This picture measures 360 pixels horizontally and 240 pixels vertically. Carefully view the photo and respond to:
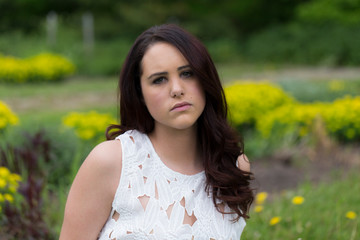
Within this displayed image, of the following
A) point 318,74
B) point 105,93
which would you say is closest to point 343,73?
point 318,74

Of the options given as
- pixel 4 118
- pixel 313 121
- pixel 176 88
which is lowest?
pixel 313 121

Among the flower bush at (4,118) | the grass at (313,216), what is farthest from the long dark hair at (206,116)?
the flower bush at (4,118)

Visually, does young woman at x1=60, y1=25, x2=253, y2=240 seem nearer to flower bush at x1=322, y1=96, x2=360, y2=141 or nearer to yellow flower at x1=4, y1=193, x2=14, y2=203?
yellow flower at x1=4, y1=193, x2=14, y2=203

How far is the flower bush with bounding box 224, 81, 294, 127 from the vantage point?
639 centimetres

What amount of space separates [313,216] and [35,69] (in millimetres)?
10369

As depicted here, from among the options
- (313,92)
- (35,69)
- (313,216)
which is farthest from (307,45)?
(313,216)

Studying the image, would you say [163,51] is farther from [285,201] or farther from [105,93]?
[105,93]

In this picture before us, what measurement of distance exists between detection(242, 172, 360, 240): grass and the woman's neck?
710 mm

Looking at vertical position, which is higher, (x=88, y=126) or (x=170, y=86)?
(x=170, y=86)

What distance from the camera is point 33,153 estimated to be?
3.88 m

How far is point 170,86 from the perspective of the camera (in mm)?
1699

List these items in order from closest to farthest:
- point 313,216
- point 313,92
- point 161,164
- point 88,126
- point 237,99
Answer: point 161,164
point 313,216
point 88,126
point 237,99
point 313,92

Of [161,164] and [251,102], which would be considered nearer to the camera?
[161,164]

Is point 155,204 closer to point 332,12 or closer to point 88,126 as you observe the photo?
point 88,126
